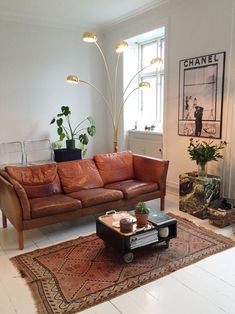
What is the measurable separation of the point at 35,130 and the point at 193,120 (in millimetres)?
2849

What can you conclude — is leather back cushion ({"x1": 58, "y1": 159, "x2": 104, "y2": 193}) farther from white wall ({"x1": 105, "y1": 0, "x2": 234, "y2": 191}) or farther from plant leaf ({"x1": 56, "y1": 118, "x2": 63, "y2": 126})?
Result: plant leaf ({"x1": 56, "y1": 118, "x2": 63, "y2": 126})

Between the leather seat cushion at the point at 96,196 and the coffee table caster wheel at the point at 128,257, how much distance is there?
32.7 inches

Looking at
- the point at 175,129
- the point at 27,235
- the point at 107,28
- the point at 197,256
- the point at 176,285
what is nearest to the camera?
the point at 176,285

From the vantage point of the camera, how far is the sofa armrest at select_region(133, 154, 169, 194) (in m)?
3.70

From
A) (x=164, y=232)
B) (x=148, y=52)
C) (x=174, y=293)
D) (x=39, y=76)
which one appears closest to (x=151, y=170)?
(x=164, y=232)

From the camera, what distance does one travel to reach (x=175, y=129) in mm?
4449

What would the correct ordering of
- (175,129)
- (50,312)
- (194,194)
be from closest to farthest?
(50,312) → (194,194) → (175,129)

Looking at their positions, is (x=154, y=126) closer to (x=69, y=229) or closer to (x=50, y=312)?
(x=69, y=229)

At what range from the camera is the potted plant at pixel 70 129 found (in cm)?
519

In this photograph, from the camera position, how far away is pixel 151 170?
381cm

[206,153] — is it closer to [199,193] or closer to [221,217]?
[199,193]

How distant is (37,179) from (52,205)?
1.50ft

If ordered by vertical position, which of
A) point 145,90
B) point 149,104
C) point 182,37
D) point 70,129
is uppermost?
point 182,37

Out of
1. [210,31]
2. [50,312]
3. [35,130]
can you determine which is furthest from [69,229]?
[210,31]
